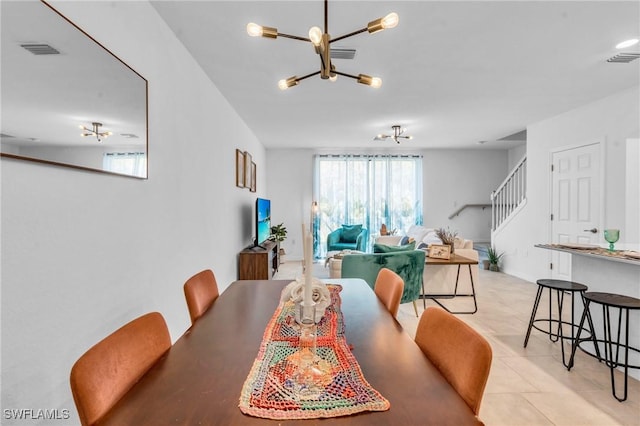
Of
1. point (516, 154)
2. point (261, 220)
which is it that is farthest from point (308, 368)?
point (516, 154)

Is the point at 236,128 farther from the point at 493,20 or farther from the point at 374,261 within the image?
the point at 493,20

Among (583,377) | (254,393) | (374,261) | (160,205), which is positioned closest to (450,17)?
(374,261)

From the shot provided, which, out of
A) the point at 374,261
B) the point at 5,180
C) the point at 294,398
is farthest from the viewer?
the point at 374,261

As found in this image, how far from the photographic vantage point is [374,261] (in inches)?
126

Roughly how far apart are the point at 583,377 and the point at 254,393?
2.61 m

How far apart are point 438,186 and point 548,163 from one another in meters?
2.75

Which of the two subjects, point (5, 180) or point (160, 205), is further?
point (160, 205)

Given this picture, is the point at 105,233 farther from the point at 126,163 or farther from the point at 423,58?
the point at 423,58

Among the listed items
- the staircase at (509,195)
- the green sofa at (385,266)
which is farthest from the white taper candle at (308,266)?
the staircase at (509,195)

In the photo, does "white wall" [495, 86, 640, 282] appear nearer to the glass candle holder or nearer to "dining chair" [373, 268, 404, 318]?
"dining chair" [373, 268, 404, 318]

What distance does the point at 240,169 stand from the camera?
4.49 metres

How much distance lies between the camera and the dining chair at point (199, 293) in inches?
56.7

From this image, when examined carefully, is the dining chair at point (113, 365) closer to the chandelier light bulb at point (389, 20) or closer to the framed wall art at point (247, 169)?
A: the chandelier light bulb at point (389, 20)

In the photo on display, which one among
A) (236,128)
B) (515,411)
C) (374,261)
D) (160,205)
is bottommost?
(515,411)
